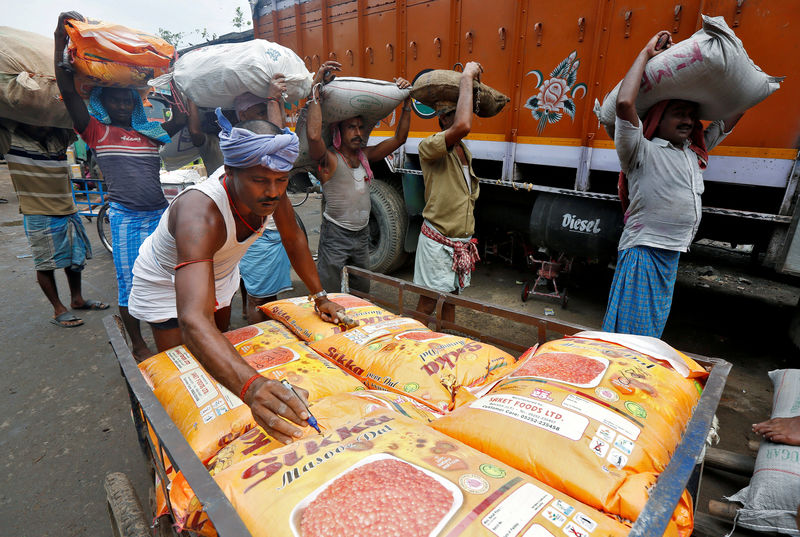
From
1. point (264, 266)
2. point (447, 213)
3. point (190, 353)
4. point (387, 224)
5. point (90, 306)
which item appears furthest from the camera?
point (387, 224)

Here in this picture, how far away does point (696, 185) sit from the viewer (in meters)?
2.26

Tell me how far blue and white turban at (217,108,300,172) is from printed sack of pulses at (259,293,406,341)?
82cm

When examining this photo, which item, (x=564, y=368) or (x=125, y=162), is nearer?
(x=564, y=368)

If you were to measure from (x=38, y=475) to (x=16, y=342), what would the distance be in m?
2.01

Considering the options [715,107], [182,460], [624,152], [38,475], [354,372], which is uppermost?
[715,107]

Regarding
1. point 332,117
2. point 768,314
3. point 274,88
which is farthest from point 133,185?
point 768,314

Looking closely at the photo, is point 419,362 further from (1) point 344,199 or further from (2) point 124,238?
(2) point 124,238

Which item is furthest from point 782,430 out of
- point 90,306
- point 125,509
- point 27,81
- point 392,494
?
point 90,306

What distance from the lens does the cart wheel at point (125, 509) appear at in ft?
4.00

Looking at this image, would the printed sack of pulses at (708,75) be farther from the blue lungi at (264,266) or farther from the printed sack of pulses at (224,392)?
the blue lungi at (264,266)

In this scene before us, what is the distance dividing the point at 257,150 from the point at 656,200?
2.09m

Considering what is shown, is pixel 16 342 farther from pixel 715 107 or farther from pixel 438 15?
pixel 715 107

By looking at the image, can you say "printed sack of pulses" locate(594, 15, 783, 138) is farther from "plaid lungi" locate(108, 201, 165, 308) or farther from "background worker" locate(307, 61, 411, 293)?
"plaid lungi" locate(108, 201, 165, 308)

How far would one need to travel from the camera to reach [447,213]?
9.52 feet
